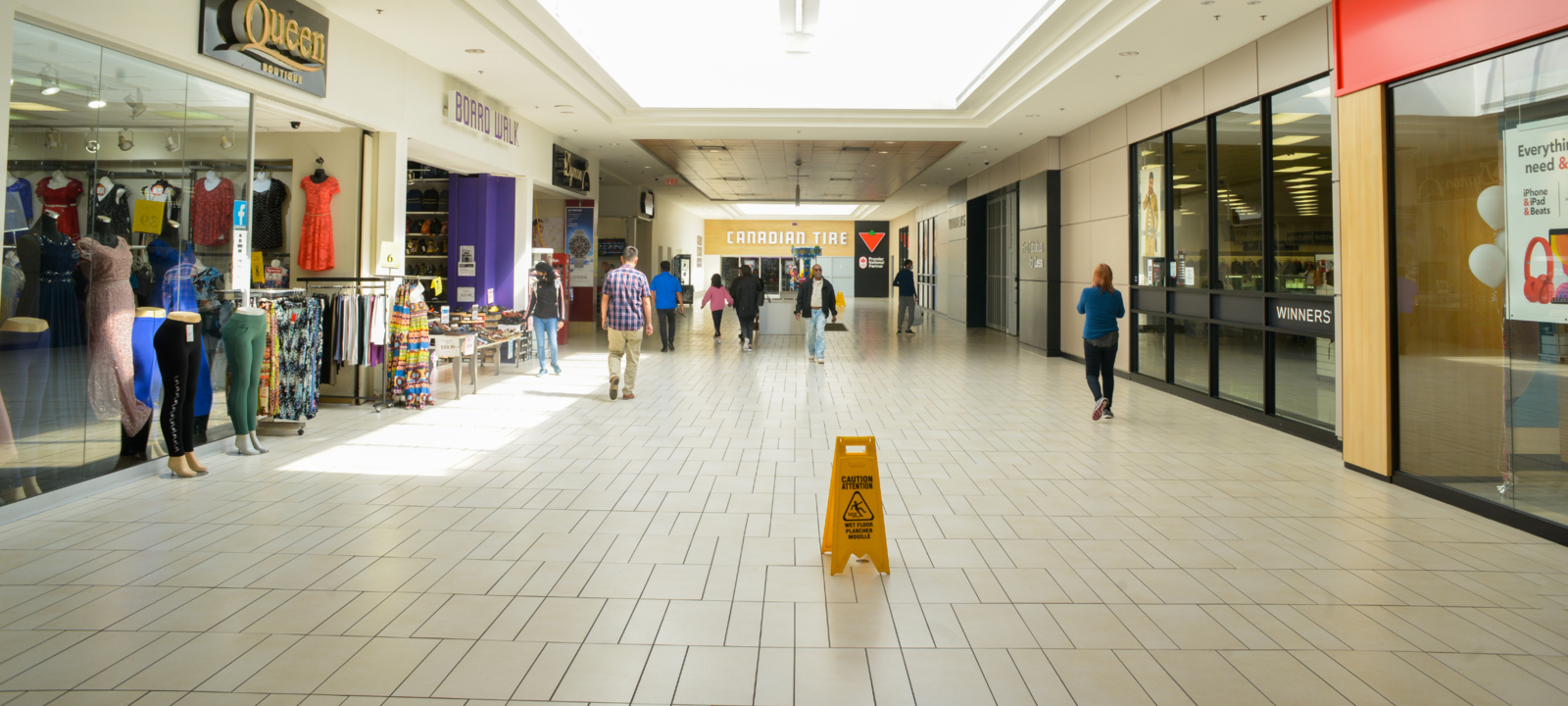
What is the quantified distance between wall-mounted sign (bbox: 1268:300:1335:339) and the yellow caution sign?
5176mm

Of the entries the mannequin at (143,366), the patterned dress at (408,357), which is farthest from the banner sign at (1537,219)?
the patterned dress at (408,357)

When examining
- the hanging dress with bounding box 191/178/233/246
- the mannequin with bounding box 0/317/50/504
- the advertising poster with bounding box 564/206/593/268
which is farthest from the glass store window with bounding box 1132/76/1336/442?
the advertising poster with bounding box 564/206/593/268

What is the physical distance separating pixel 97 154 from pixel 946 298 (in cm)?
2228

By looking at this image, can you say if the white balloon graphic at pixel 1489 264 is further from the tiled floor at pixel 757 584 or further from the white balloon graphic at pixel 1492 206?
the tiled floor at pixel 757 584

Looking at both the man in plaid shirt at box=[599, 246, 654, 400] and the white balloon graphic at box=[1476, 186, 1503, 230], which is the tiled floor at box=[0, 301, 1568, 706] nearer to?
the white balloon graphic at box=[1476, 186, 1503, 230]

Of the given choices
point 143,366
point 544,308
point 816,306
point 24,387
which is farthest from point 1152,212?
point 24,387

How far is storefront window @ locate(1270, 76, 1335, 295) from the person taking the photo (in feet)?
23.6

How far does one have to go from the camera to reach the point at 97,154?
5352 millimetres

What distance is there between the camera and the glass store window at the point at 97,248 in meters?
4.84

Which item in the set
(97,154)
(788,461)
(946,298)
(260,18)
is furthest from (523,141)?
(946,298)

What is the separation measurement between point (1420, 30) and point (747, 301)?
36.5 feet

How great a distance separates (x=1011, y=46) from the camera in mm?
9430

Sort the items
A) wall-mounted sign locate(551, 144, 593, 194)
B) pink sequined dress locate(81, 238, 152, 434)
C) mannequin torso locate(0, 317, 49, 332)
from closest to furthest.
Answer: mannequin torso locate(0, 317, 49, 332) < pink sequined dress locate(81, 238, 152, 434) < wall-mounted sign locate(551, 144, 593, 194)

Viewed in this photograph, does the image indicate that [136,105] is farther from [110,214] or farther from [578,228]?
[578,228]
